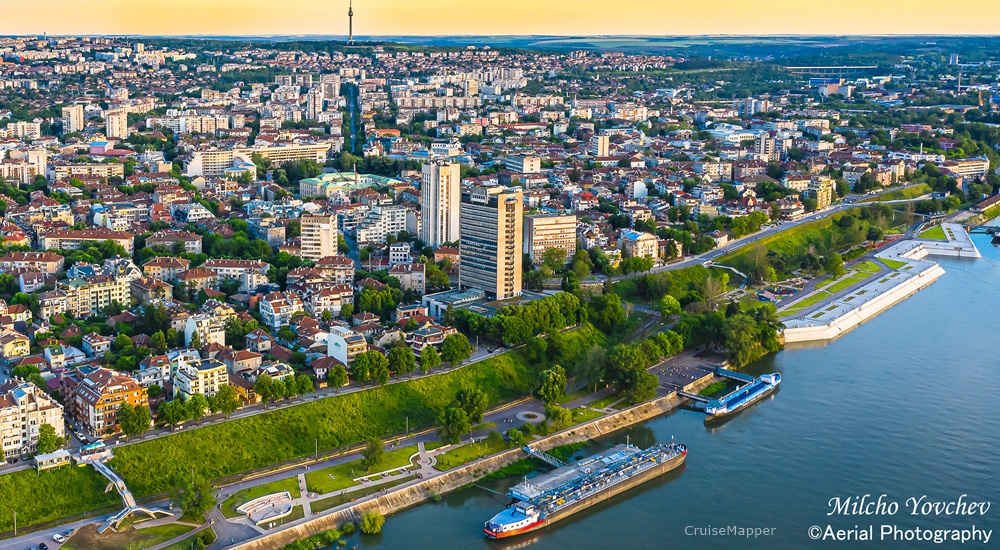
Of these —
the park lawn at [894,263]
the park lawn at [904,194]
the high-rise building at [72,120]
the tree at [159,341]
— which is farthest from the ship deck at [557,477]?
the high-rise building at [72,120]

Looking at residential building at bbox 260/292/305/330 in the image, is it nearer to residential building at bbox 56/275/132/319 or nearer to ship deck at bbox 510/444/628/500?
residential building at bbox 56/275/132/319

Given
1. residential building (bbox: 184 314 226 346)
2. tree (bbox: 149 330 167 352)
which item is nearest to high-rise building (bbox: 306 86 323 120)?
residential building (bbox: 184 314 226 346)

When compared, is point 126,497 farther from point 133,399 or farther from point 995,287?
point 995,287

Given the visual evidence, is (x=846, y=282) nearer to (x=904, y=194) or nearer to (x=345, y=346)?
(x=904, y=194)

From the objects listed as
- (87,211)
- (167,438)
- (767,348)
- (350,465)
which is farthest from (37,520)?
(87,211)

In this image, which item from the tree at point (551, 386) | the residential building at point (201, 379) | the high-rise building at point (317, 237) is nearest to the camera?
the residential building at point (201, 379)

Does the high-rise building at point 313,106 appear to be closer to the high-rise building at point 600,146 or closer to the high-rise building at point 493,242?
the high-rise building at point 600,146
